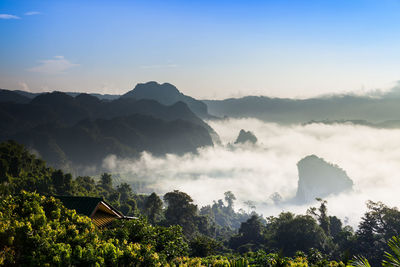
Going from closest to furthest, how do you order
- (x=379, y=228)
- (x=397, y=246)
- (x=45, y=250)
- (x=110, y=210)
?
(x=397, y=246)
(x=45, y=250)
(x=110, y=210)
(x=379, y=228)

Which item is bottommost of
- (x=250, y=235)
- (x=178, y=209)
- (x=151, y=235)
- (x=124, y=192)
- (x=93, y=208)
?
(x=250, y=235)

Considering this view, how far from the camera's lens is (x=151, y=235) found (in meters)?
14.6

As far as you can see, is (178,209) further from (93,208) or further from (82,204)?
(93,208)

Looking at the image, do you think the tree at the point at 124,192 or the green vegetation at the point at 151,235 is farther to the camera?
the tree at the point at 124,192

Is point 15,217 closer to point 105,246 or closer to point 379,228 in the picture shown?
point 105,246

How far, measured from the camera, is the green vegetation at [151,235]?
10.2 m

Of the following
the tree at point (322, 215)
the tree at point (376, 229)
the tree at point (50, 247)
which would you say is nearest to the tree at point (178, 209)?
the tree at point (322, 215)

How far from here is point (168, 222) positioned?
7225 cm

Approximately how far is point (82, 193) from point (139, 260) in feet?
217

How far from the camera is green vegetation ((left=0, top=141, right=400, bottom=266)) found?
402 inches

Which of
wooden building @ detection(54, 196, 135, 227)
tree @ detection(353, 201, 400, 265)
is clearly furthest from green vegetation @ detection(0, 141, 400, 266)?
wooden building @ detection(54, 196, 135, 227)

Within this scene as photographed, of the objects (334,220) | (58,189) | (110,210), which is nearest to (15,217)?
(110,210)

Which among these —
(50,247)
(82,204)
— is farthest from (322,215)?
(50,247)

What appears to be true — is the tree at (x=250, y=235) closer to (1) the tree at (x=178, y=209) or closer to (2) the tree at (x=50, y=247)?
(1) the tree at (x=178, y=209)
